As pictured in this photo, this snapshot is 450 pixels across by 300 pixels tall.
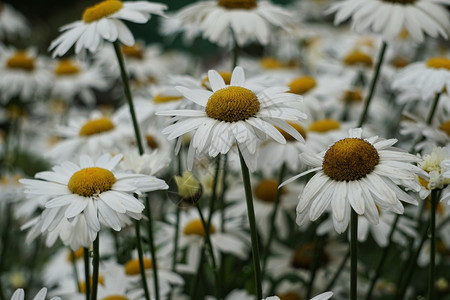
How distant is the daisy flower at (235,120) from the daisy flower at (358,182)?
0.07 metres

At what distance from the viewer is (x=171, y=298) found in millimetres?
1256

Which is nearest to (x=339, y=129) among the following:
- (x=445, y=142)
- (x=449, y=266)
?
(x=445, y=142)

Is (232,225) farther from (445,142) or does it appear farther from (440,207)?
(440,207)

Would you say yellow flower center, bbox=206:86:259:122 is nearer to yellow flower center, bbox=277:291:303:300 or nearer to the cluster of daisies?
the cluster of daisies

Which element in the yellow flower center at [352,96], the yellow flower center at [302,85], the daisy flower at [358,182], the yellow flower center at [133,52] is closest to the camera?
the daisy flower at [358,182]

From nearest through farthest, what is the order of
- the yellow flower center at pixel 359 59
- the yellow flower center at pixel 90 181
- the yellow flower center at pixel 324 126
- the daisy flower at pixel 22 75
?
the yellow flower center at pixel 90 181
the yellow flower center at pixel 324 126
the yellow flower center at pixel 359 59
the daisy flower at pixel 22 75

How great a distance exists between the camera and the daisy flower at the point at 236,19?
1324mm

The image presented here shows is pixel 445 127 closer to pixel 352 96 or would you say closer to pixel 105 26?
pixel 352 96

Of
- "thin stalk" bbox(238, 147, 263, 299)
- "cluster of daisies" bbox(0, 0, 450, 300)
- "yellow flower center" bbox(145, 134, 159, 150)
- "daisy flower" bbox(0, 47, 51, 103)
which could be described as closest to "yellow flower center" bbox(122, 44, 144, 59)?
"cluster of daisies" bbox(0, 0, 450, 300)

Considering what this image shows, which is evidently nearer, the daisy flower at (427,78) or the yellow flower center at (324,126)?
the daisy flower at (427,78)

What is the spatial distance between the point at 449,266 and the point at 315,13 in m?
2.13

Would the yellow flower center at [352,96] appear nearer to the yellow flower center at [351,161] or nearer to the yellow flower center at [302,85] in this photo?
the yellow flower center at [302,85]

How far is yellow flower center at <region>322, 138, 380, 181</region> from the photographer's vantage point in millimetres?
798

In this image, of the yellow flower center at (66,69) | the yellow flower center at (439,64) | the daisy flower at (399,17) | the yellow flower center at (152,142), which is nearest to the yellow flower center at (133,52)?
the yellow flower center at (66,69)
